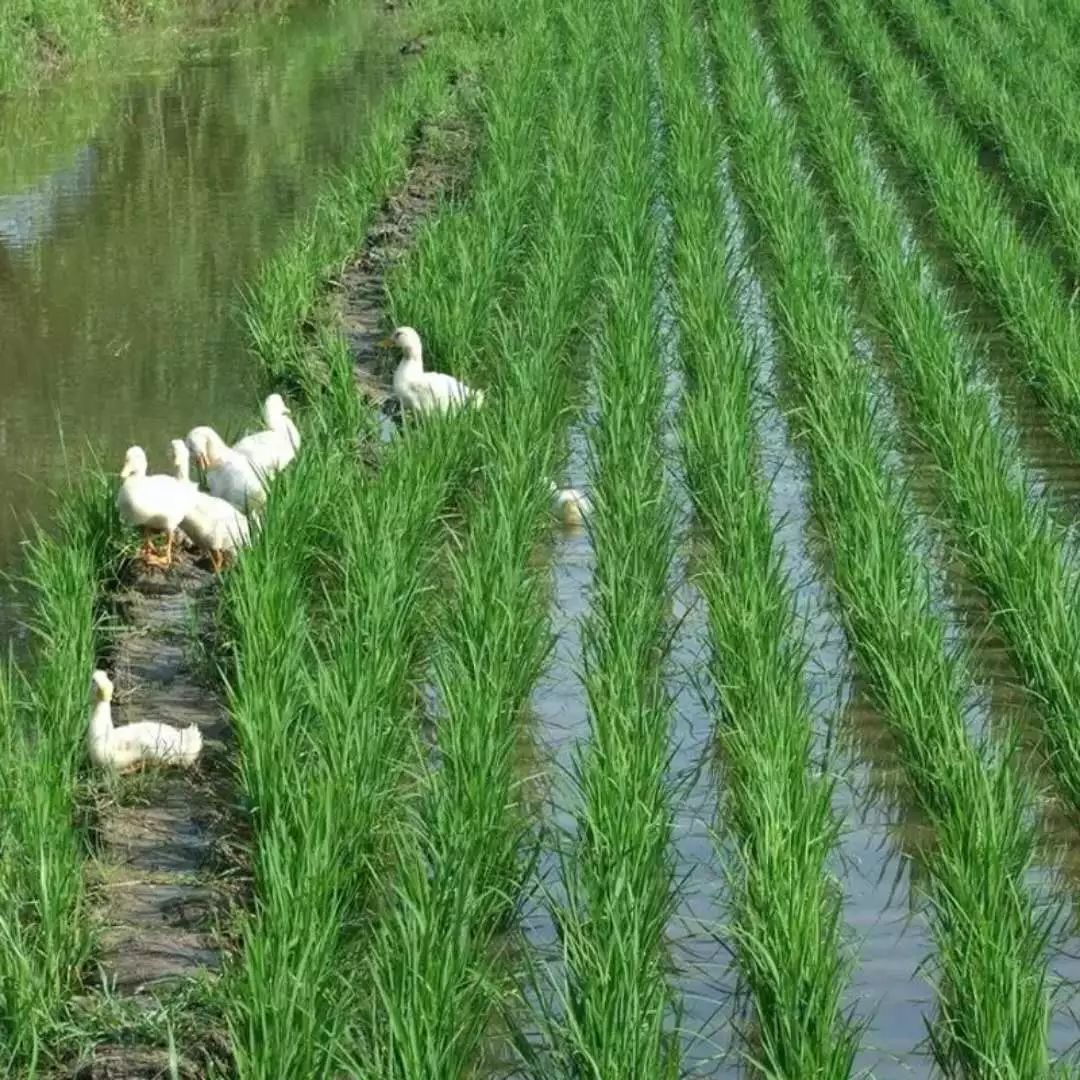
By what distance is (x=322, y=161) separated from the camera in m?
12.1

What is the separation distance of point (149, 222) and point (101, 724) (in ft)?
20.8

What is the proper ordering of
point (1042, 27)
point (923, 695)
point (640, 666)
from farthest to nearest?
point (1042, 27), point (640, 666), point (923, 695)

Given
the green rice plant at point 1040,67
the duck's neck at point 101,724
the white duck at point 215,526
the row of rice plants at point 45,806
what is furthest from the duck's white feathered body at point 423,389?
the green rice plant at point 1040,67

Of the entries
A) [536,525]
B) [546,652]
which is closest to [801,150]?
[536,525]

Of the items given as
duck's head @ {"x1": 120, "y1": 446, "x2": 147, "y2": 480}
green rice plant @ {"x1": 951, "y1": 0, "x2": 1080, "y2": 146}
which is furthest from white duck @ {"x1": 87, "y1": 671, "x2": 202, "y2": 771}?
green rice plant @ {"x1": 951, "y1": 0, "x2": 1080, "y2": 146}

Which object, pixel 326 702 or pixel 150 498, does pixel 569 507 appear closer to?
pixel 150 498

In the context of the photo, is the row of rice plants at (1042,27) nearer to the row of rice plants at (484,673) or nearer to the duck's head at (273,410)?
the row of rice plants at (484,673)

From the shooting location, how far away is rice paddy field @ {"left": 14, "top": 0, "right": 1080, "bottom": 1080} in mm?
3715

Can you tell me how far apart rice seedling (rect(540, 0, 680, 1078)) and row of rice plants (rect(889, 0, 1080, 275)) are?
179 centimetres

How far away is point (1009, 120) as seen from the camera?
35.5ft

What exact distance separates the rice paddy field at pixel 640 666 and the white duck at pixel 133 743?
0.08m

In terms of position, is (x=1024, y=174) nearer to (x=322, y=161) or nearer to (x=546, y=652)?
(x=322, y=161)

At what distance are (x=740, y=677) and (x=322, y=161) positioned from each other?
7.81 m

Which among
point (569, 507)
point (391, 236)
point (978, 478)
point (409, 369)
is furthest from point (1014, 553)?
point (391, 236)
